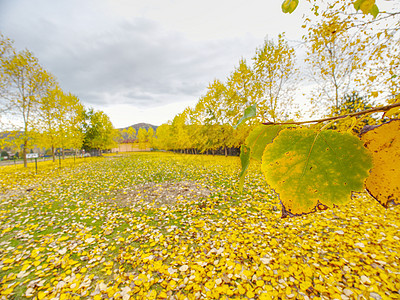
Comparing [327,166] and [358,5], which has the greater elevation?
[358,5]

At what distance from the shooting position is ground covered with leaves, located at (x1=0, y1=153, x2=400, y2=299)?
245 cm

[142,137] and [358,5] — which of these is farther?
[142,137]

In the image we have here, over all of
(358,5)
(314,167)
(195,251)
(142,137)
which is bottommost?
(195,251)

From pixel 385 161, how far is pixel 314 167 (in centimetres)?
14

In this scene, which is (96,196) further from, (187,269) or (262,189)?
(262,189)

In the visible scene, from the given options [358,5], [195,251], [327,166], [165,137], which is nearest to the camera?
[327,166]

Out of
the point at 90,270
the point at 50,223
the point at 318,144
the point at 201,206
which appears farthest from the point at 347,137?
the point at 50,223

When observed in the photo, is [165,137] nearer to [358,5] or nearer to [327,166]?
[358,5]

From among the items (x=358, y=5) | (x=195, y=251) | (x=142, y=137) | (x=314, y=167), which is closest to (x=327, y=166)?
(x=314, y=167)

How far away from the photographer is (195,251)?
3.32m

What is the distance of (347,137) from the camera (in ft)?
0.98

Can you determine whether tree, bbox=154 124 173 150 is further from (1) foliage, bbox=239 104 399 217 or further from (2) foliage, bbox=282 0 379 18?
(1) foliage, bbox=239 104 399 217

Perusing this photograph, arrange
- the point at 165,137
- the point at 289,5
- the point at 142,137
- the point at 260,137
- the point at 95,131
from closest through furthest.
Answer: the point at 260,137 < the point at 289,5 < the point at 95,131 < the point at 165,137 < the point at 142,137

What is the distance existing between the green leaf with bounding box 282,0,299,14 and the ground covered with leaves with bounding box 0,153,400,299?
0.99m
